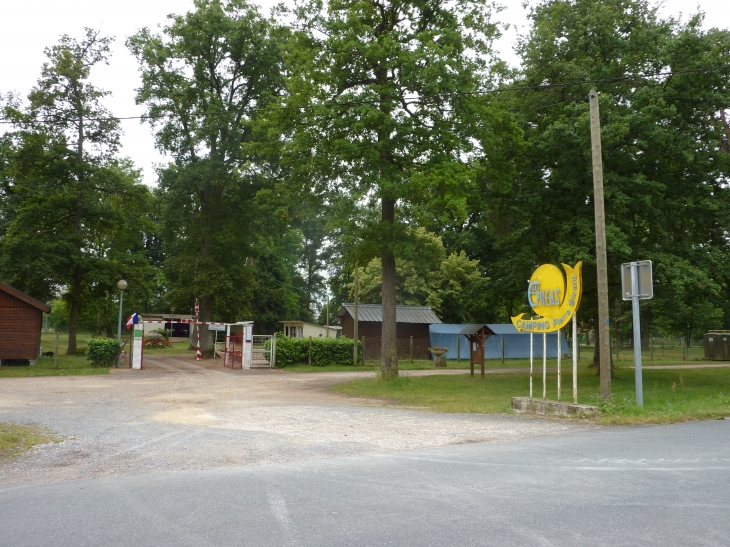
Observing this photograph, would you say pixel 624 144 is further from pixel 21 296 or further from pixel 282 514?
pixel 21 296

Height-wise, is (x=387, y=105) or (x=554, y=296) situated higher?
(x=387, y=105)

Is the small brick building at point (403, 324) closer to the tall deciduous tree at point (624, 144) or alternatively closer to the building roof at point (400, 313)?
the building roof at point (400, 313)

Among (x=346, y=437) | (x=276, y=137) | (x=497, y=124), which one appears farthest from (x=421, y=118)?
(x=346, y=437)

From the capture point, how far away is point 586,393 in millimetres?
17297

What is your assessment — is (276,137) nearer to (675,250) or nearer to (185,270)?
(675,250)

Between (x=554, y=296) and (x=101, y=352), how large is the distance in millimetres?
20035

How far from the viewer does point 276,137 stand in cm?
2150

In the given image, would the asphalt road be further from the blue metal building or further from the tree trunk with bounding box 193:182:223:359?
the blue metal building

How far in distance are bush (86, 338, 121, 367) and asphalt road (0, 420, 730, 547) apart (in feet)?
67.1

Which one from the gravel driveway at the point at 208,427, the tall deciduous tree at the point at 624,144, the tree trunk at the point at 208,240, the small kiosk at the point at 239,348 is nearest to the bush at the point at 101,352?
the small kiosk at the point at 239,348

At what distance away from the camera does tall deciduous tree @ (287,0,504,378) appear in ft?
60.8

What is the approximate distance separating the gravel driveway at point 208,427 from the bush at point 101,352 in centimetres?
643

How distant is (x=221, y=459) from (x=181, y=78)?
32.2 m

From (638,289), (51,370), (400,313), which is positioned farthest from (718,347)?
(51,370)
